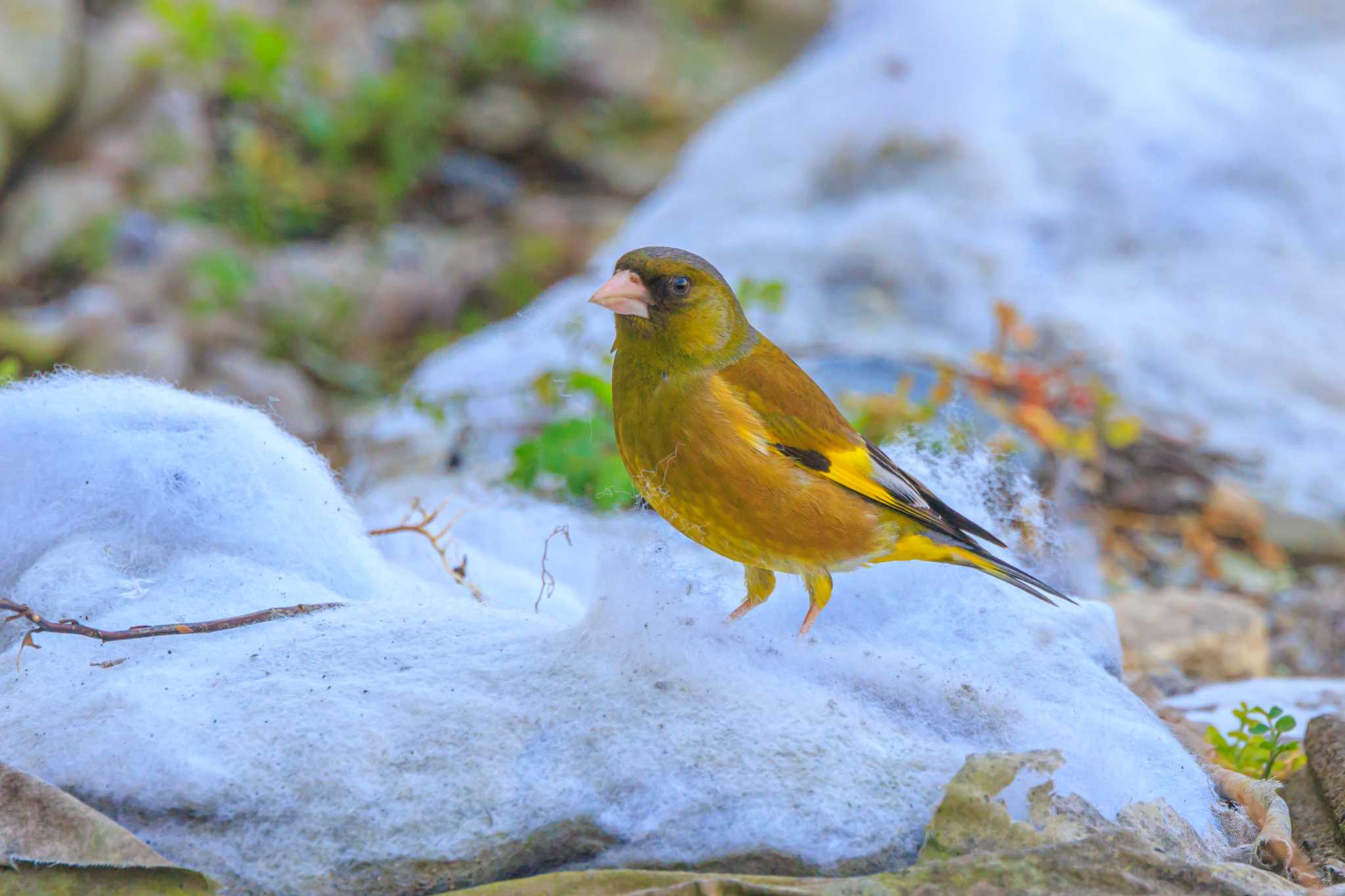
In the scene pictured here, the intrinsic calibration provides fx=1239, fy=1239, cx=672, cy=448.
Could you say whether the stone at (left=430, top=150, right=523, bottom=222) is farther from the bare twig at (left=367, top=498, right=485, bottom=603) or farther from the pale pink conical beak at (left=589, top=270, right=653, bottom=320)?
the pale pink conical beak at (left=589, top=270, right=653, bottom=320)

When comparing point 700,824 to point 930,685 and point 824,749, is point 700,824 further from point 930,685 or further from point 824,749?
point 930,685

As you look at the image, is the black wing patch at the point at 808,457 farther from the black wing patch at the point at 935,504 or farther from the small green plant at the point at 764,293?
the small green plant at the point at 764,293

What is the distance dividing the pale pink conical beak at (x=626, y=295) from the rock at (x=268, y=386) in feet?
12.6

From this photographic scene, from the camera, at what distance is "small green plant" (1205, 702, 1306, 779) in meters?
2.28

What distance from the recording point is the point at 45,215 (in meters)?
6.54

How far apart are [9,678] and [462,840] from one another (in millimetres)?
820

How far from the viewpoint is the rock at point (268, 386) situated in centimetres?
563

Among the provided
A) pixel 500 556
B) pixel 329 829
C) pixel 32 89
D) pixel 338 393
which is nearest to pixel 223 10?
pixel 32 89

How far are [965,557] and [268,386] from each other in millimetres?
4470

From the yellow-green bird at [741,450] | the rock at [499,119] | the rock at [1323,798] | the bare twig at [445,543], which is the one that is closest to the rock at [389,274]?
the rock at [499,119]

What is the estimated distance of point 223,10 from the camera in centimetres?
764

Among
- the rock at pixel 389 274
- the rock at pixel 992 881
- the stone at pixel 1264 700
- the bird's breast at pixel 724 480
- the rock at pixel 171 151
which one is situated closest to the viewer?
the rock at pixel 992 881

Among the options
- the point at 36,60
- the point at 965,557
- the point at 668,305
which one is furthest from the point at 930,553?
the point at 36,60

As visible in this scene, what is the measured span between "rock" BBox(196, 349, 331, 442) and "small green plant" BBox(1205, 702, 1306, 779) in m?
4.04
